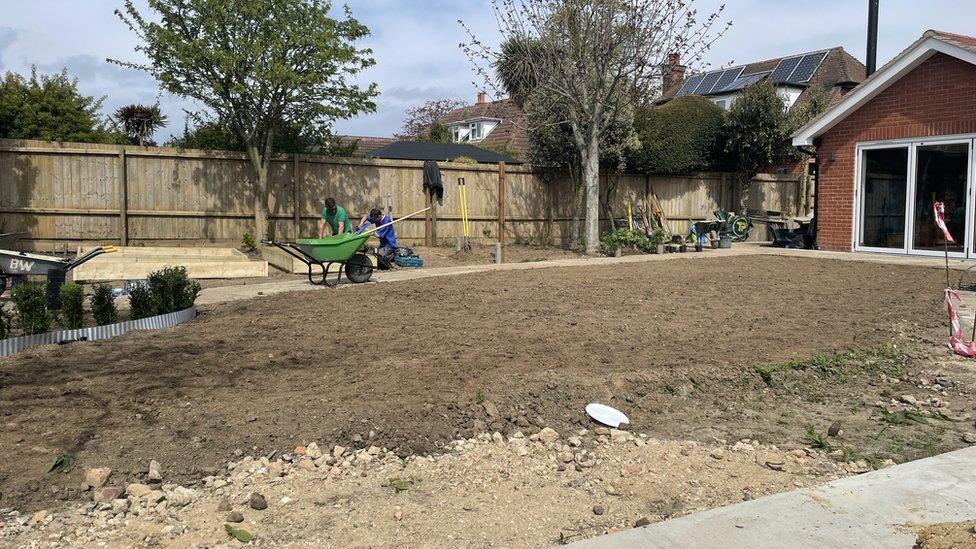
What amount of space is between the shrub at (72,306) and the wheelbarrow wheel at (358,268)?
15.9ft

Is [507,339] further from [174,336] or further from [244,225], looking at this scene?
[244,225]

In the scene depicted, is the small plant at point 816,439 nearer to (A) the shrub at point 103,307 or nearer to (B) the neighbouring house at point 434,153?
(A) the shrub at point 103,307

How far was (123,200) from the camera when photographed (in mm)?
15578

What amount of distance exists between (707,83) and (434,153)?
23.6 meters

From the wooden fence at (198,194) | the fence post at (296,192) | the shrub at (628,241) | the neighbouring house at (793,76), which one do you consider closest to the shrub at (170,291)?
the wooden fence at (198,194)

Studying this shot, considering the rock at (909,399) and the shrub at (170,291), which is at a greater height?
the shrub at (170,291)

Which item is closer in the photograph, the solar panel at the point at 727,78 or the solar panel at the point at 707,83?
the solar panel at the point at 727,78

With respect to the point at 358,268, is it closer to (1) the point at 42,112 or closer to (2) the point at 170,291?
(2) the point at 170,291

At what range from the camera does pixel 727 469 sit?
15.3 feet

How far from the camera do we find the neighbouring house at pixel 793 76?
3741 cm

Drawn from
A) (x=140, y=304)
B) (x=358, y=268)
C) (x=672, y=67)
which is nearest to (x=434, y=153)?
(x=672, y=67)

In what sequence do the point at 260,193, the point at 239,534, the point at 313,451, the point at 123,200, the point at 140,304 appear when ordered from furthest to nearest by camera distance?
1. the point at 260,193
2. the point at 123,200
3. the point at 140,304
4. the point at 313,451
5. the point at 239,534

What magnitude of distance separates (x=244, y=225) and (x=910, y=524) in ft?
50.1

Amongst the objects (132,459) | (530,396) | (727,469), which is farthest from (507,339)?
(132,459)
